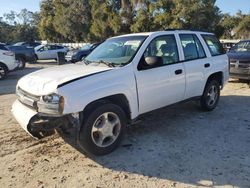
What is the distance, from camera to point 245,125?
20.9 feet

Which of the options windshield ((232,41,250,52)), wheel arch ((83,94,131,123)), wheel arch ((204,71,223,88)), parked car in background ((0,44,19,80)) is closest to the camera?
wheel arch ((83,94,131,123))

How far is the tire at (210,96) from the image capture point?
7.06 meters

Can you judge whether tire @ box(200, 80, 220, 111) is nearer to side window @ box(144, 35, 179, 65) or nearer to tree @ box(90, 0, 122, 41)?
side window @ box(144, 35, 179, 65)

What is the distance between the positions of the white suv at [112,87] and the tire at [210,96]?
312mm

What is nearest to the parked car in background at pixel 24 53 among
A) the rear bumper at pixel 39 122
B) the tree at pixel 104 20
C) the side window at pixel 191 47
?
the side window at pixel 191 47

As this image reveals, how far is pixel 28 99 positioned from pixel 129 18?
134 ft

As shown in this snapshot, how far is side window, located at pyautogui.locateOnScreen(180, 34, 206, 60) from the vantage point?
6344mm

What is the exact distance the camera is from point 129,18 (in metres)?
44.3

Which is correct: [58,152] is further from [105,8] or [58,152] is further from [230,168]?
[105,8]

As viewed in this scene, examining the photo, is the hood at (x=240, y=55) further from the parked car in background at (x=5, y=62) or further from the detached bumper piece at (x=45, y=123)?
the parked car in background at (x=5, y=62)

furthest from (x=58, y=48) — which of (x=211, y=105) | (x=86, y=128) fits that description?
(x=86, y=128)

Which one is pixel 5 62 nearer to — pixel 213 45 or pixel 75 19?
pixel 213 45

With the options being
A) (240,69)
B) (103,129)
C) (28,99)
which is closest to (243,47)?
(240,69)

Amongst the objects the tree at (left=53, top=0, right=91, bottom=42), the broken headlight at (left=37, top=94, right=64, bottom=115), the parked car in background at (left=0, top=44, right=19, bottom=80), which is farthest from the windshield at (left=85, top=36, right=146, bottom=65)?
the tree at (left=53, top=0, right=91, bottom=42)
